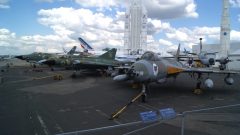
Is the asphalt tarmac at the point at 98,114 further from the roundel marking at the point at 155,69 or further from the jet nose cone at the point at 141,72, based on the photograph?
the roundel marking at the point at 155,69

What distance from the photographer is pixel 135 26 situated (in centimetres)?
12300

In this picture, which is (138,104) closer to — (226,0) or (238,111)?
(238,111)

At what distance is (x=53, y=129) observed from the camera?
769 centimetres

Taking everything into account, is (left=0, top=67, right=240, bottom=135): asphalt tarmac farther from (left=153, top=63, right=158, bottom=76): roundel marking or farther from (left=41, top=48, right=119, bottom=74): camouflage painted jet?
(left=41, top=48, right=119, bottom=74): camouflage painted jet

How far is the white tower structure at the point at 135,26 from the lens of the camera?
400 feet

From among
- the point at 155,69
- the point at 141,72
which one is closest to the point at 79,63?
the point at 155,69

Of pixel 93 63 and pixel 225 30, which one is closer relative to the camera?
pixel 93 63

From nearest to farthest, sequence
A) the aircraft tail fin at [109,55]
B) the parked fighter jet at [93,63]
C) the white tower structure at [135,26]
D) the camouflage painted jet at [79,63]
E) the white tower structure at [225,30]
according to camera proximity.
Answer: the camouflage painted jet at [79,63] < the parked fighter jet at [93,63] < the aircraft tail fin at [109,55] < the white tower structure at [225,30] < the white tower structure at [135,26]

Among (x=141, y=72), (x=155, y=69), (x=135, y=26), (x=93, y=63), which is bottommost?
(x=141, y=72)

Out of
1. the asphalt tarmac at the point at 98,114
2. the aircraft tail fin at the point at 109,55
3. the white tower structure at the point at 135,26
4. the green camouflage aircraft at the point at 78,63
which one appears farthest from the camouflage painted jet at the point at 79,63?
the white tower structure at the point at 135,26

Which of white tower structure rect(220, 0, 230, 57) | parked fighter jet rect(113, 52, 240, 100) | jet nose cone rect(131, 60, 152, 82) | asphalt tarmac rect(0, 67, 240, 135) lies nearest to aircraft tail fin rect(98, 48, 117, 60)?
asphalt tarmac rect(0, 67, 240, 135)

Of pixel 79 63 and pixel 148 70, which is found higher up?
pixel 79 63

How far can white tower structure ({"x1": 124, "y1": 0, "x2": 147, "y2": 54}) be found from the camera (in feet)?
400

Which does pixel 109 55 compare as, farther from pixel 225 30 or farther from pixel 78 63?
pixel 225 30
